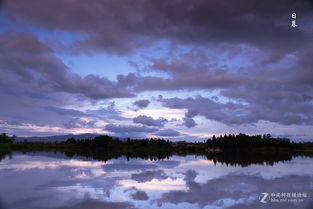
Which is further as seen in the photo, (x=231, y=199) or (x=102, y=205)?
(x=231, y=199)

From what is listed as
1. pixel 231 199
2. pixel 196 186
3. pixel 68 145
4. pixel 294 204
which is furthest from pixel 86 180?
pixel 68 145

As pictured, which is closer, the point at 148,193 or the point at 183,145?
the point at 148,193

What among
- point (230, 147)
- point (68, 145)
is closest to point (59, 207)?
point (230, 147)

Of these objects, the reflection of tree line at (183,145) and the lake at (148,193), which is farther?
the reflection of tree line at (183,145)

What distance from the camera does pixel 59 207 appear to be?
1229 cm

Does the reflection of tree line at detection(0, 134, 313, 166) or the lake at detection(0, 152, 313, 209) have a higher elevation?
the reflection of tree line at detection(0, 134, 313, 166)

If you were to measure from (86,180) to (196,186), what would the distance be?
21.0 feet

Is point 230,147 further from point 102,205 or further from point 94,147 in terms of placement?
point 102,205

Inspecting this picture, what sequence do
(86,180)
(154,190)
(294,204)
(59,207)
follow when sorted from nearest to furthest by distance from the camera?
(59,207), (294,204), (154,190), (86,180)

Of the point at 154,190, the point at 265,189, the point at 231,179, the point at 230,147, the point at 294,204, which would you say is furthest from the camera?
the point at 230,147

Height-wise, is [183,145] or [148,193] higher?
[183,145]

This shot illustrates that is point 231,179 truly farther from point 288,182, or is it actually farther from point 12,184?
point 12,184

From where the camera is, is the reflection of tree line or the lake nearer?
the lake

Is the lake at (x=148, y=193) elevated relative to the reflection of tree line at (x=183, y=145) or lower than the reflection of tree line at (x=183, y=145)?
lower
